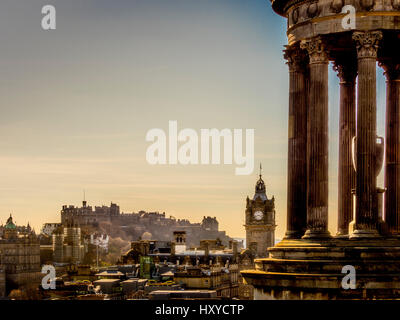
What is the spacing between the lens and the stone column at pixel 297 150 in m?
33.8

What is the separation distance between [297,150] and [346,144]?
90.2 inches

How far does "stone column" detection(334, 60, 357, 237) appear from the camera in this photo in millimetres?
35281

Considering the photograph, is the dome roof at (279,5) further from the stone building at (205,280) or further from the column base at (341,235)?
the stone building at (205,280)

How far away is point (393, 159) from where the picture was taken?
3409cm

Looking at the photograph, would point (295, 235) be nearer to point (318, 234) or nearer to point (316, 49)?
point (318, 234)

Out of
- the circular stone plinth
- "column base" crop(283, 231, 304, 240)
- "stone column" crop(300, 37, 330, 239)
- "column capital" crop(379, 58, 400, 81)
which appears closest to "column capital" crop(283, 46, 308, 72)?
"stone column" crop(300, 37, 330, 239)

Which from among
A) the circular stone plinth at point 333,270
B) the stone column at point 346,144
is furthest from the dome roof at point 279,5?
the circular stone plinth at point 333,270

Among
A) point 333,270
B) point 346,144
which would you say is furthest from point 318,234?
point 346,144

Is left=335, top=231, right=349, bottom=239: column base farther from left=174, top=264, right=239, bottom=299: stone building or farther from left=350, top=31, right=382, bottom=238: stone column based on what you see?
left=174, top=264, right=239, bottom=299: stone building

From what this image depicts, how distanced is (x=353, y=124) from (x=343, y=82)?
148 centimetres

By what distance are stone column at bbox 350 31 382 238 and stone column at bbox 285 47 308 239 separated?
2.28 meters

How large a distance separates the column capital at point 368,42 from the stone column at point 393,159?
292cm
